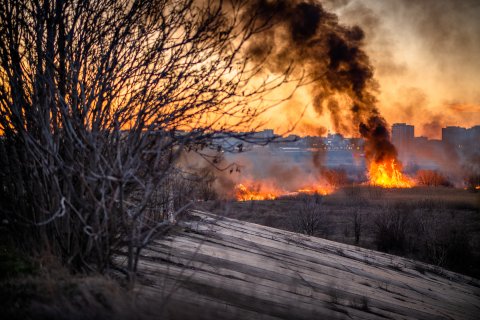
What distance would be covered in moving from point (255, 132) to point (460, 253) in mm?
14920

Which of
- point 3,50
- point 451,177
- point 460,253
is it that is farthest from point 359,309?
point 451,177

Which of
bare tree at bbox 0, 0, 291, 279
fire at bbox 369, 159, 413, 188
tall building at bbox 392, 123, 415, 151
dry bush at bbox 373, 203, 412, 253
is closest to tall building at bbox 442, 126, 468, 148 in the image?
tall building at bbox 392, 123, 415, 151

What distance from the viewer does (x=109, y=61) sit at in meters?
3.77

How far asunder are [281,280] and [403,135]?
81.6 m

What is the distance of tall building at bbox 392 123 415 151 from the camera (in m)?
78.6

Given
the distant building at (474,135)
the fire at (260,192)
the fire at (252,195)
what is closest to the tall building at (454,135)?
the distant building at (474,135)

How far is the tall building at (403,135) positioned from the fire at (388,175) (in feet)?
123

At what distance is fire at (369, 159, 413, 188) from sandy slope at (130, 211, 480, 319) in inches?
1431

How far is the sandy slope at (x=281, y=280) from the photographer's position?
135 inches

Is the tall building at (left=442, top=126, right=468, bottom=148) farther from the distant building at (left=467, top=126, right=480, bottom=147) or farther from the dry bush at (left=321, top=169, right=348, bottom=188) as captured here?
the dry bush at (left=321, top=169, right=348, bottom=188)

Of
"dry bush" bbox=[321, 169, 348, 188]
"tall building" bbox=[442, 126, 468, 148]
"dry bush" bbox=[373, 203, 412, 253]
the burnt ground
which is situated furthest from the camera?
"tall building" bbox=[442, 126, 468, 148]

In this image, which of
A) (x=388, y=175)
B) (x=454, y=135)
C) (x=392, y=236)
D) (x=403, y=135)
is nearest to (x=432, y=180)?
(x=388, y=175)

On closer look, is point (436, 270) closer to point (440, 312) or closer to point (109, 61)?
point (440, 312)

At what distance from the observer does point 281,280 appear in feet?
14.8
